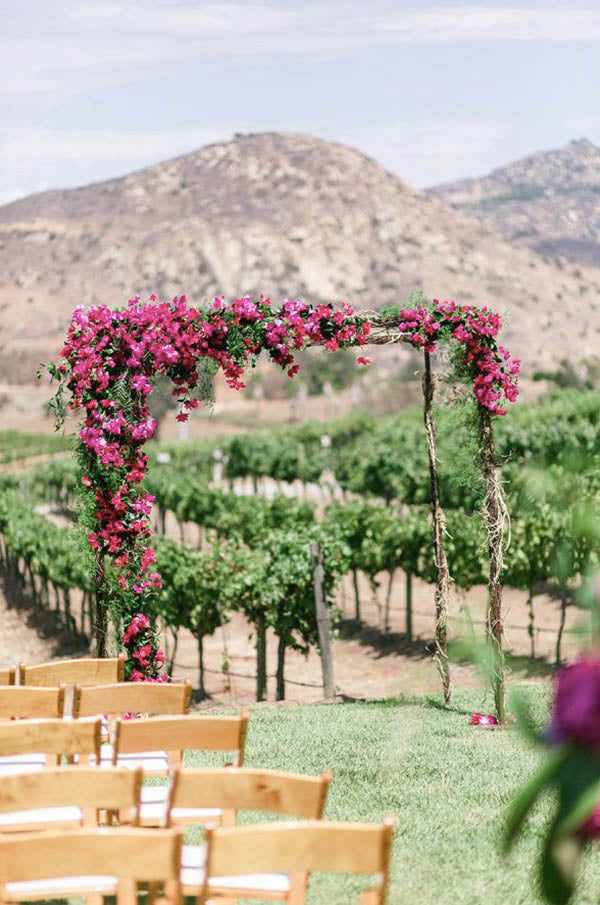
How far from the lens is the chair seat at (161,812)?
178 inches

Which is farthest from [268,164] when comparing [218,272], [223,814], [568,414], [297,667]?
[223,814]

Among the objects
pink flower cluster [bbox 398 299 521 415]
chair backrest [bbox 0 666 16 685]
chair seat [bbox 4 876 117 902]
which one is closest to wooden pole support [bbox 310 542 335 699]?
pink flower cluster [bbox 398 299 521 415]

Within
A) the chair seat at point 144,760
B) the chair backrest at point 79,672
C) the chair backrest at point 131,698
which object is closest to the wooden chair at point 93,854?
the chair seat at point 144,760

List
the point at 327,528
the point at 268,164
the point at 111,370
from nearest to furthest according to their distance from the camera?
the point at 111,370, the point at 327,528, the point at 268,164

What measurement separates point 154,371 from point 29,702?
12.8 ft

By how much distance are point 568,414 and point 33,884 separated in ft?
95.6

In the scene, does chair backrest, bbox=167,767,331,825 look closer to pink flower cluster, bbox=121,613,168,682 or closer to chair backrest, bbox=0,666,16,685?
chair backrest, bbox=0,666,16,685

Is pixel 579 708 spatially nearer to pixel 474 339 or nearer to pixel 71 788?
pixel 71 788

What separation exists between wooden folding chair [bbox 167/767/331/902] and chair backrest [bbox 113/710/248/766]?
85 cm

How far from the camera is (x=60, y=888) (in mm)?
3656

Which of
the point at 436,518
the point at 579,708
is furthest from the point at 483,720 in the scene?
the point at 579,708

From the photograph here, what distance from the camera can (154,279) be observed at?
11688 cm

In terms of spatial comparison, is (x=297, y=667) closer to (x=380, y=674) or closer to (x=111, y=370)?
(x=380, y=674)

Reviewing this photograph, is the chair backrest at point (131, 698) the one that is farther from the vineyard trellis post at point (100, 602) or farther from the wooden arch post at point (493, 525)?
the wooden arch post at point (493, 525)
